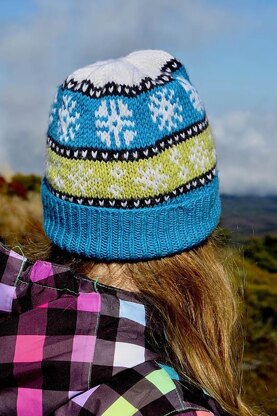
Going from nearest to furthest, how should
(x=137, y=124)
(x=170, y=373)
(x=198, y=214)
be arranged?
(x=170, y=373) < (x=137, y=124) < (x=198, y=214)

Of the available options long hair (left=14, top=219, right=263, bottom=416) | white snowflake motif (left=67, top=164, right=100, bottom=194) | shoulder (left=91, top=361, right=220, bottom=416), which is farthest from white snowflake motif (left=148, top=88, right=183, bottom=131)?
shoulder (left=91, top=361, right=220, bottom=416)

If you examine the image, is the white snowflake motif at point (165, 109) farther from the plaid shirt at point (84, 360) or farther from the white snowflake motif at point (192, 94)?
the plaid shirt at point (84, 360)

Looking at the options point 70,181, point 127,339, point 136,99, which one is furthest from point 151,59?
point 127,339

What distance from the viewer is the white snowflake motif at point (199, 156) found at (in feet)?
6.57

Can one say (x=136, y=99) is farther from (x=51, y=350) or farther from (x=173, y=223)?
(x=51, y=350)

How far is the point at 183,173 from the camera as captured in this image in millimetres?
1968

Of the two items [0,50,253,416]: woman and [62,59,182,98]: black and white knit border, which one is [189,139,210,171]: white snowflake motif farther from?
[62,59,182,98]: black and white knit border

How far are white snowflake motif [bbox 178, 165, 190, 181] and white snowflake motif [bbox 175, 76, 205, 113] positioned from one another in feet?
0.60

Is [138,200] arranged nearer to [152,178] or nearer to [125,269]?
[152,178]

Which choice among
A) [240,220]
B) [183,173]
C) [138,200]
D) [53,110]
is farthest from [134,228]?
[240,220]

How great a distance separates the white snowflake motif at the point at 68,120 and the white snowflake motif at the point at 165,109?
0.19 metres

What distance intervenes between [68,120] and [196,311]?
59cm

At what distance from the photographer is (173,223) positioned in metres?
2.00

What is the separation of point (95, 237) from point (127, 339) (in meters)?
0.35
